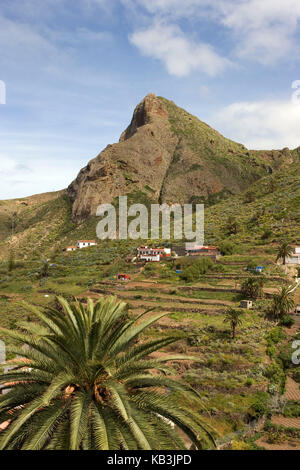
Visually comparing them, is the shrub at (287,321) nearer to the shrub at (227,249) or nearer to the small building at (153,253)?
the shrub at (227,249)

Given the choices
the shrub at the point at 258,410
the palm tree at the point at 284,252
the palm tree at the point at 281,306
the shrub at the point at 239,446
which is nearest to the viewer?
the shrub at the point at 239,446

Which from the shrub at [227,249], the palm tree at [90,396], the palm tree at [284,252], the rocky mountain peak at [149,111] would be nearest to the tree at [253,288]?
the palm tree at [284,252]

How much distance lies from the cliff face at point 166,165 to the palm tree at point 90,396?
99419 mm

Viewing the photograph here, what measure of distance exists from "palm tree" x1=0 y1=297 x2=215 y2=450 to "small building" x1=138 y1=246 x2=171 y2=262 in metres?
49.1

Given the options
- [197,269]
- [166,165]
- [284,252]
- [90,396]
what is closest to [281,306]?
[284,252]

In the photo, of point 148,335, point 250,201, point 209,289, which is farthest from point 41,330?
point 250,201

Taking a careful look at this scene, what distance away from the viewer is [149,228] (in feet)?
310

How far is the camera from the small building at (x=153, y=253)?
57362 millimetres

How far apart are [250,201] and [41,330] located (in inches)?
3097

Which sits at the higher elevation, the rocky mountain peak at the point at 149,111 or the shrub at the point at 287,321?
the rocky mountain peak at the point at 149,111

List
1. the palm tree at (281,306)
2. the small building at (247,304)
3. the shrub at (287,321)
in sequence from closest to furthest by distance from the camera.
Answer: the shrub at (287,321) < the palm tree at (281,306) < the small building at (247,304)

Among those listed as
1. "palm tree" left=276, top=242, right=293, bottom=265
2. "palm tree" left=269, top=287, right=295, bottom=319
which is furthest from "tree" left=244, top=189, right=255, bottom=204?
"palm tree" left=269, top=287, right=295, bottom=319

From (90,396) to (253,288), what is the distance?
1193 inches
